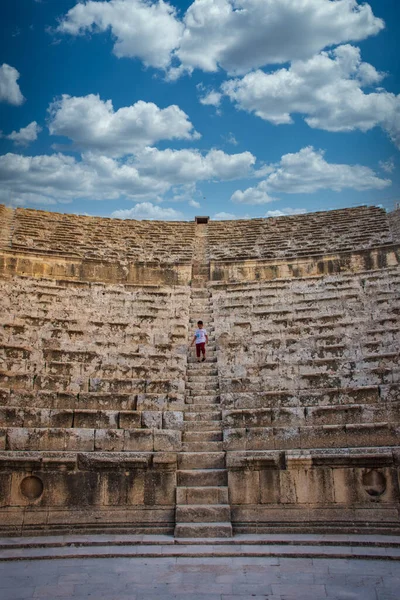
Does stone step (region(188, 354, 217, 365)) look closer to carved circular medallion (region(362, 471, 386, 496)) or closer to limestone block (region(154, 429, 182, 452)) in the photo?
limestone block (region(154, 429, 182, 452))

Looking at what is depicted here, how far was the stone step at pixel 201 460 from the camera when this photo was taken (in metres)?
6.29

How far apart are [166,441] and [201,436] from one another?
587 millimetres

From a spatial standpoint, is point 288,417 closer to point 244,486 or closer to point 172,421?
point 244,486

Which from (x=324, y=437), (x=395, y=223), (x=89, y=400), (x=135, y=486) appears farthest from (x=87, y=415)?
(x=395, y=223)

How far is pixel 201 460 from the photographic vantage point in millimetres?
6332

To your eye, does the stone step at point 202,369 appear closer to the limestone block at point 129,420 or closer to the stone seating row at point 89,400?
the stone seating row at point 89,400

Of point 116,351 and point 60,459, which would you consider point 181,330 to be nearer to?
point 116,351

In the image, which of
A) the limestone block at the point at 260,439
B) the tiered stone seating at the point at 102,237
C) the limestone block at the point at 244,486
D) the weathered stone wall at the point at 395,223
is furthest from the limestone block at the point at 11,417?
the weathered stone wall at the point at 395,223

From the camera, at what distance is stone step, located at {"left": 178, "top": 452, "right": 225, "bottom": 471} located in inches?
248

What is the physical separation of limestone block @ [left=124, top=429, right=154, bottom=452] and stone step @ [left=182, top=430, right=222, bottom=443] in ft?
1.78

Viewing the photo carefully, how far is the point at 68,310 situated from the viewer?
1122 cm

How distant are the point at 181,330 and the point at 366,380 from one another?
4419 millimetres

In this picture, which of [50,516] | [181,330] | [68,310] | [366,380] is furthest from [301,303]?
[50,516]

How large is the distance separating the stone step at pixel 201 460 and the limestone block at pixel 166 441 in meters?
0.19
